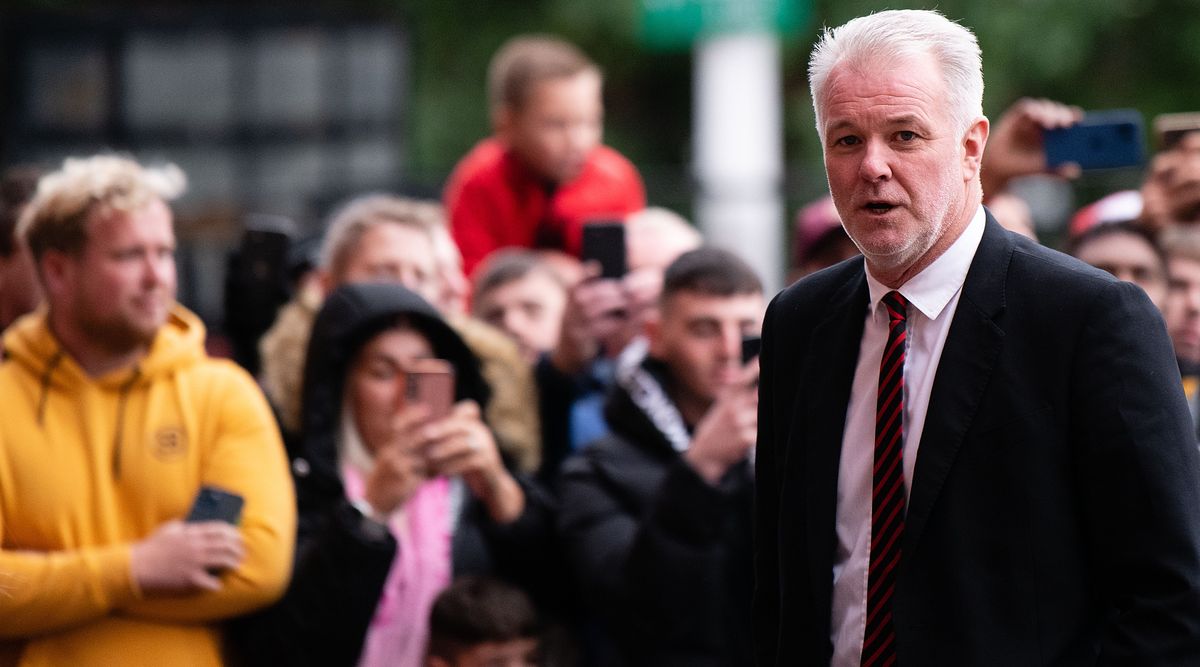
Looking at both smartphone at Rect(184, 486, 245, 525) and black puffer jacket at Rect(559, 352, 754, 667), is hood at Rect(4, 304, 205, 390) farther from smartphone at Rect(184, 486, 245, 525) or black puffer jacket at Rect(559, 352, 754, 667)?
black puffer jacket at Rect(559, 352, 754, 667)

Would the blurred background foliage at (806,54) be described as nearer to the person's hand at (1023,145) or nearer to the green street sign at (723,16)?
the green street sign at (723,16)

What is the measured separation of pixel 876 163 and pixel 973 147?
209 millimetres

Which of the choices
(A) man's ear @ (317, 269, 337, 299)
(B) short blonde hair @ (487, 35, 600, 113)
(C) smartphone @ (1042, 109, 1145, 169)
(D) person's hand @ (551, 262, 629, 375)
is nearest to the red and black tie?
(C) smartphone @ (1042, 109, 1145, 169)

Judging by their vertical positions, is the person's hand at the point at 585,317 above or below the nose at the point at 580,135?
below

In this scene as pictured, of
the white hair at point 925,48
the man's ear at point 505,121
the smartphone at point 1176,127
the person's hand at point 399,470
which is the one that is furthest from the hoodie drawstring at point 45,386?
the man's ear at point 505,121

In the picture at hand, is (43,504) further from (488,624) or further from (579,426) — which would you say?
(579,426)

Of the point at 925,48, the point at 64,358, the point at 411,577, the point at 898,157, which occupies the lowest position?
the point at 411,577

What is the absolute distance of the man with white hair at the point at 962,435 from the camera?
2.95 m

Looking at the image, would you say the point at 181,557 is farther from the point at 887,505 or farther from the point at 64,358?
the point at 887,505

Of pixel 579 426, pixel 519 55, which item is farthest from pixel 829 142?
pixel 519 55

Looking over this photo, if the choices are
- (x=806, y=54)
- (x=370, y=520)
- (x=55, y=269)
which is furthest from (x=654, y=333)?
(x=806, y=54)

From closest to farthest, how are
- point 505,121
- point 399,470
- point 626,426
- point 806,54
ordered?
1. point 399,470
2. point 626,426
3. point 505,121
4. point 806,54

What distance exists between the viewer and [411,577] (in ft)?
15.4

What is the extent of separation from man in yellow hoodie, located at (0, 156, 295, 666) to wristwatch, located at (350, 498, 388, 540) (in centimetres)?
18
